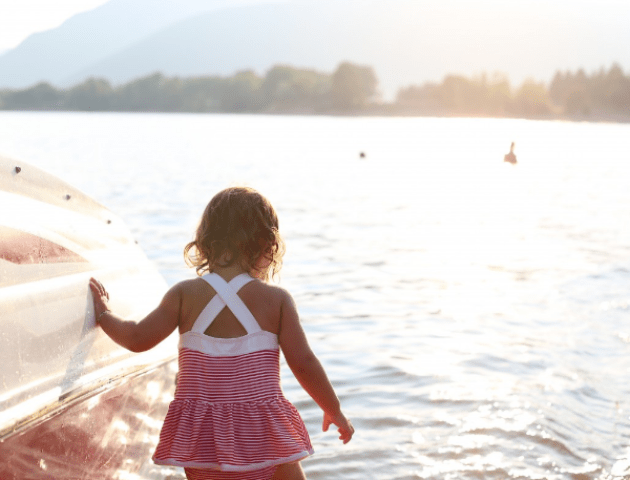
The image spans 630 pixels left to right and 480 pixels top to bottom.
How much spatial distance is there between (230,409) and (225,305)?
328 millimetres

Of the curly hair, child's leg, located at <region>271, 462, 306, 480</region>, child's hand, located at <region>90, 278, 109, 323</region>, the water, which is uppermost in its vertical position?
the curly hair

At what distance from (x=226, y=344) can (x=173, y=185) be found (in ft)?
75.2

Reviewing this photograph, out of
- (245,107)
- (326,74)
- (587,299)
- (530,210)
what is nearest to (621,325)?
(587,299)

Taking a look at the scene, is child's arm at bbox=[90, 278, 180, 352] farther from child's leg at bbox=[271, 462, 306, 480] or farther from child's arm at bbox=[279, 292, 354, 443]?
child's leg at bbox=[271, 462, 306, 480]

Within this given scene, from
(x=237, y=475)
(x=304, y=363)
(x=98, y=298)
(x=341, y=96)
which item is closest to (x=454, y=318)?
(x=98, y=298)

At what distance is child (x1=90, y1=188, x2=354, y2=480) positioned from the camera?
279cm

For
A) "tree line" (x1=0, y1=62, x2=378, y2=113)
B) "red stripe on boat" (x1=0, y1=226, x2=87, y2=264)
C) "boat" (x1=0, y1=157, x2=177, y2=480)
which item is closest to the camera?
"boat" (x1=0, y1=157, x2=177, y2=480)

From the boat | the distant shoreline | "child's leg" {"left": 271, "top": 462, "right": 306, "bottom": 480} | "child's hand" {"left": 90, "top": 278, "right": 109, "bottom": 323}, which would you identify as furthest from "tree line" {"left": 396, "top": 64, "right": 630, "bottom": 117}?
"child's leg" {"left": 271, "top": 462, "right": 306, "bottom": 480}

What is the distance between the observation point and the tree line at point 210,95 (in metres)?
153

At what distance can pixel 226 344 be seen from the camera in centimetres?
282

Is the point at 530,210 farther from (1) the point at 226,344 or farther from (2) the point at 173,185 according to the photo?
(1) the point at 226,344

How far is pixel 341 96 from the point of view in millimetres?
148875

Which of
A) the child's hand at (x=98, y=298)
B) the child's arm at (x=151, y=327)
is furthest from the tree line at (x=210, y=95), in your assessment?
the child's arm at (x=151, y=327)

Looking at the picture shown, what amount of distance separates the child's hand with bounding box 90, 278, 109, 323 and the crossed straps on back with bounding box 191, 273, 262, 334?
813 millimetres
